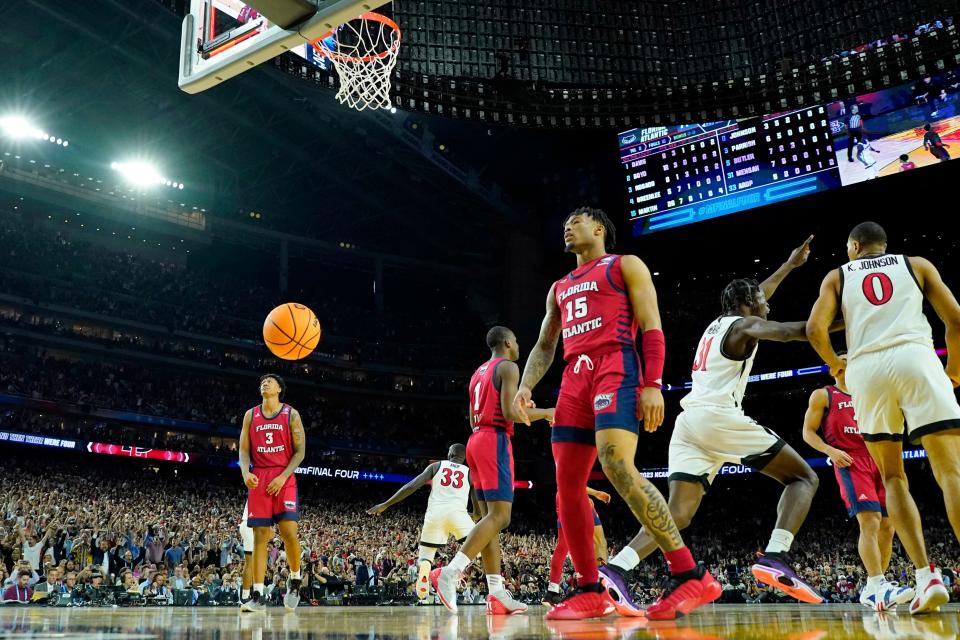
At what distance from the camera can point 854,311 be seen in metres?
4.94

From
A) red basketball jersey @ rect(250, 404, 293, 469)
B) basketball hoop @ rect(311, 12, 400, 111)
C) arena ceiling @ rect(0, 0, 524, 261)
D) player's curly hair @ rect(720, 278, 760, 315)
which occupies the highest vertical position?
arena ceiling @ rect(0, 0, 524, 261)

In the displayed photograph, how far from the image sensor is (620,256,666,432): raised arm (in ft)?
14.0

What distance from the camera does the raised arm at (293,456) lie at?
779 cm

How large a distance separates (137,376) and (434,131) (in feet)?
49.1

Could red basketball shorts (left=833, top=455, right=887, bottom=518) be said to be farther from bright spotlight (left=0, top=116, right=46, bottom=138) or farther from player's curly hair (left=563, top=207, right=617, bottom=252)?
bright spotlight (left=0, top=116, right=46, bottom=138)

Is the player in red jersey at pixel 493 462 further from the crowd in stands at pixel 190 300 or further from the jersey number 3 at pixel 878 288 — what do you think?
the crowd in stands at pixel 190 300

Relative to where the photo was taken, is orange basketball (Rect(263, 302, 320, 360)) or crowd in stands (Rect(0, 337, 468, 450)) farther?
crowd in stands (Rect(0, 337, 468, 450))

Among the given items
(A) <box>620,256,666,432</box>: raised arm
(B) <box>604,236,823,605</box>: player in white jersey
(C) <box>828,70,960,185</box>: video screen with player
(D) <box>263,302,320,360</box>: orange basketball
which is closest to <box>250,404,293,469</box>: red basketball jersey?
(D) <box>263,302,320,360</box>: orange basketball

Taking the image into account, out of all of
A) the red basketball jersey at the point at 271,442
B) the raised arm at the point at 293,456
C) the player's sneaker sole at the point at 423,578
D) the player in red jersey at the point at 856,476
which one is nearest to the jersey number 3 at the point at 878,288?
the player in red jersey at the point at 856,476

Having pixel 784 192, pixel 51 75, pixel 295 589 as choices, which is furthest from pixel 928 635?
pixel 51 75

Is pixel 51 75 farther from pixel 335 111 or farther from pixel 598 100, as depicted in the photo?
pixel 598 100

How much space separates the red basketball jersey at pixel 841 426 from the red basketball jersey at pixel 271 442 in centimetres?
511

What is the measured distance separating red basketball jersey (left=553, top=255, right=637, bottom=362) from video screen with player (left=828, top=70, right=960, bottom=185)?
68.2ft

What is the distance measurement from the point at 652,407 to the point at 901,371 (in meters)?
1.57
